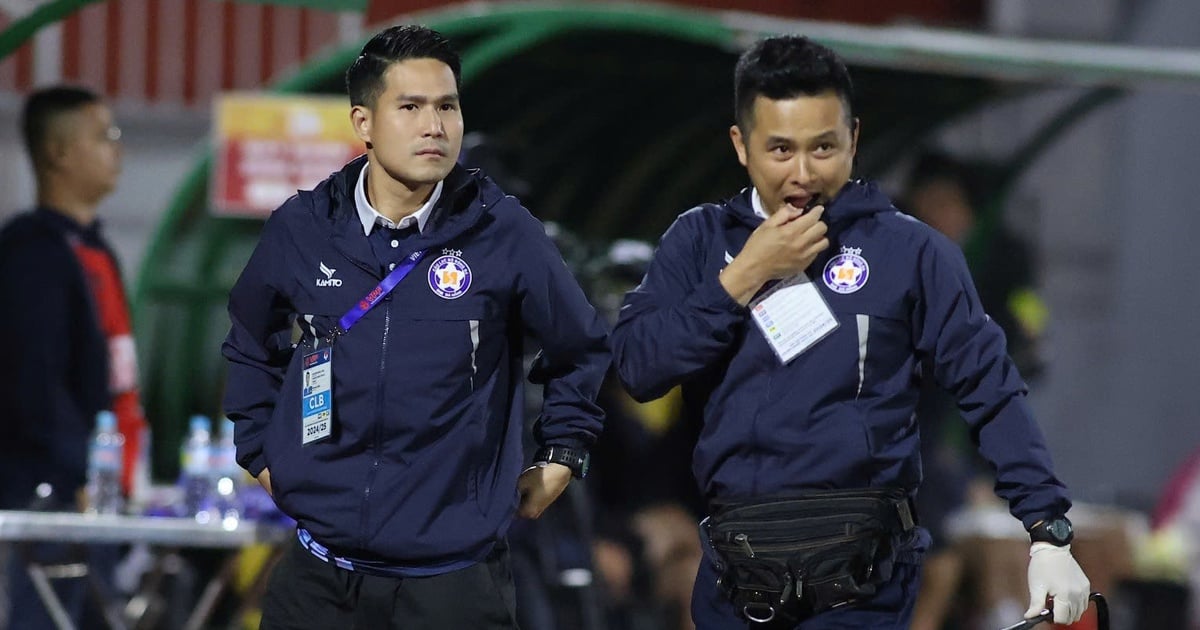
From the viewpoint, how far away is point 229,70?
13320 millimetres

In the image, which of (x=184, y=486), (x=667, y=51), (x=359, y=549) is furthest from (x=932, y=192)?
(x=359, y=549)

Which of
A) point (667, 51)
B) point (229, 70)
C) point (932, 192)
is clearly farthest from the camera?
point (229, 70)

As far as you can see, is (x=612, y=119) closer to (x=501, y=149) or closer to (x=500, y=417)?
(x=501, y=149)

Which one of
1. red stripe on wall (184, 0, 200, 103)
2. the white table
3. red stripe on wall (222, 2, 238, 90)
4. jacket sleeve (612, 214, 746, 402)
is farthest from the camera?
red stripe on wall (222, 2, 238, 90)

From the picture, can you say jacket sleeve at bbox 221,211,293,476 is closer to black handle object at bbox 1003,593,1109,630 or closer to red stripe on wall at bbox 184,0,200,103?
black handle object at bbox 1003,593,1109,630

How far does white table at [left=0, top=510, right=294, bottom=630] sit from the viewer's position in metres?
6.18

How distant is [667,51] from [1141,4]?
6976 millimetres

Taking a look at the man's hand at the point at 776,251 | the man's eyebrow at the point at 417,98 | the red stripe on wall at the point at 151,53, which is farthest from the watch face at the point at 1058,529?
the red stripe on wall at the point at 151,53

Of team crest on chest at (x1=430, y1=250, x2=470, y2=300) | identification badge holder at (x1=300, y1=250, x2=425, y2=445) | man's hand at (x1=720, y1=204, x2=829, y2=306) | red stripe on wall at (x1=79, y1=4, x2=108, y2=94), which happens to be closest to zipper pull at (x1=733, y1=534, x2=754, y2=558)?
man's hand at (x1=720, y1=204, x2=829, y2=306)

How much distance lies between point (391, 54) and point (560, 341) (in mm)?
701

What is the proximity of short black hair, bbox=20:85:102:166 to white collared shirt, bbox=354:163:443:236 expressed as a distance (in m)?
3.08

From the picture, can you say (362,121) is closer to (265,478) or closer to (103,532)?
(265,478)

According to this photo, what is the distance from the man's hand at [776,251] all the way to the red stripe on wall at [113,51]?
30.3 ft

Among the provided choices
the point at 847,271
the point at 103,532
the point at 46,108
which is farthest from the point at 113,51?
the point at 847,271
